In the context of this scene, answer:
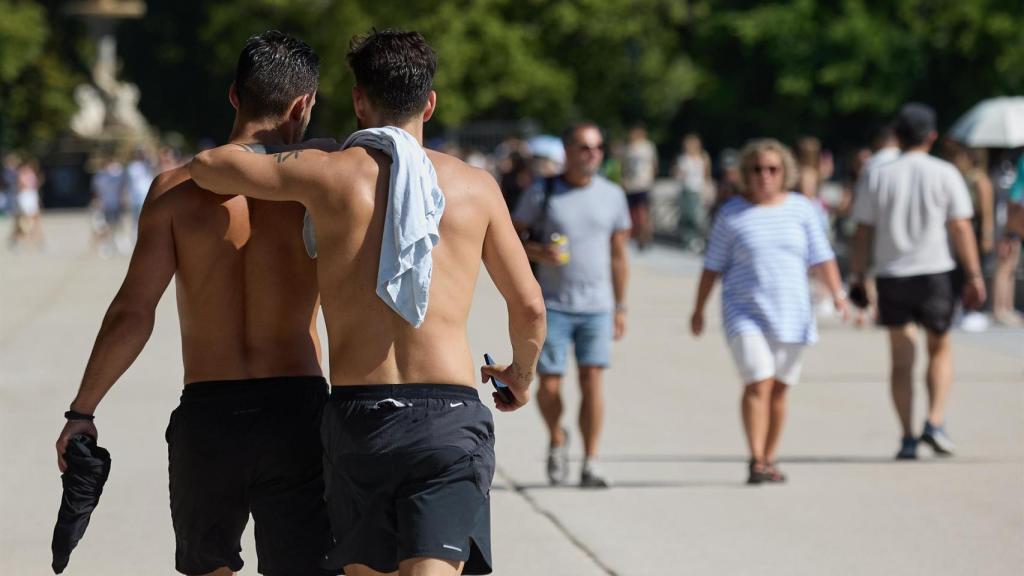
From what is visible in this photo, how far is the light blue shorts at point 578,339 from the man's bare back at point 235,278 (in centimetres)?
385

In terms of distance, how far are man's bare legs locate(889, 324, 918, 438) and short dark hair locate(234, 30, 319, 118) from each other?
539cm

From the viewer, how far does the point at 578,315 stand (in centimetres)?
828

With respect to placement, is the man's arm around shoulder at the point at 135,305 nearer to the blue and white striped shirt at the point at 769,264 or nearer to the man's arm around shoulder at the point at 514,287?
the man's arm around shoulder at the point at 514,287

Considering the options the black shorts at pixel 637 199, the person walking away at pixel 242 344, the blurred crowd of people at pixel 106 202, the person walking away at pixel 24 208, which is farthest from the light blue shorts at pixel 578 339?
the person walking away at pixel 24 208

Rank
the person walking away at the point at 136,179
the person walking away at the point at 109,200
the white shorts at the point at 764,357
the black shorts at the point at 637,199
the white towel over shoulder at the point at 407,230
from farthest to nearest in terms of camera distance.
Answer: the person walking away at the point at 136,179, the person walking away at the point at 109,200, the black shorts at the point at 637,199, the white shorts at the point at 764,357, the white towel over shoulder at the point at 407,230

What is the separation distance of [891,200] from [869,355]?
191 inches

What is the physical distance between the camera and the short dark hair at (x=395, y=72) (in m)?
4.09

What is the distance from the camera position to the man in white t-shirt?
9062 mm

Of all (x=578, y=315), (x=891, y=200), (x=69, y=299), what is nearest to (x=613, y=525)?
(x=578, y=315)

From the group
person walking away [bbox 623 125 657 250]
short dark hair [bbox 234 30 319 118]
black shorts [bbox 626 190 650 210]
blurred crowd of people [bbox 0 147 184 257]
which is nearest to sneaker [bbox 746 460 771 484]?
short dark hair [bbox 234 30 319 118]

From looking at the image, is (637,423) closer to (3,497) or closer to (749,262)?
(749,262)

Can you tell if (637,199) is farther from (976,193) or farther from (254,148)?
(254,148)

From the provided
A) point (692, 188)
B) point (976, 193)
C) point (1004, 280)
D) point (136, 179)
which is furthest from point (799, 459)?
point (136, 179)

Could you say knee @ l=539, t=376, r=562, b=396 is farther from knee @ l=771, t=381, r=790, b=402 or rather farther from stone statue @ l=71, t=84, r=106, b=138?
stone statue @ l=71, t=84, r=106, b=138
